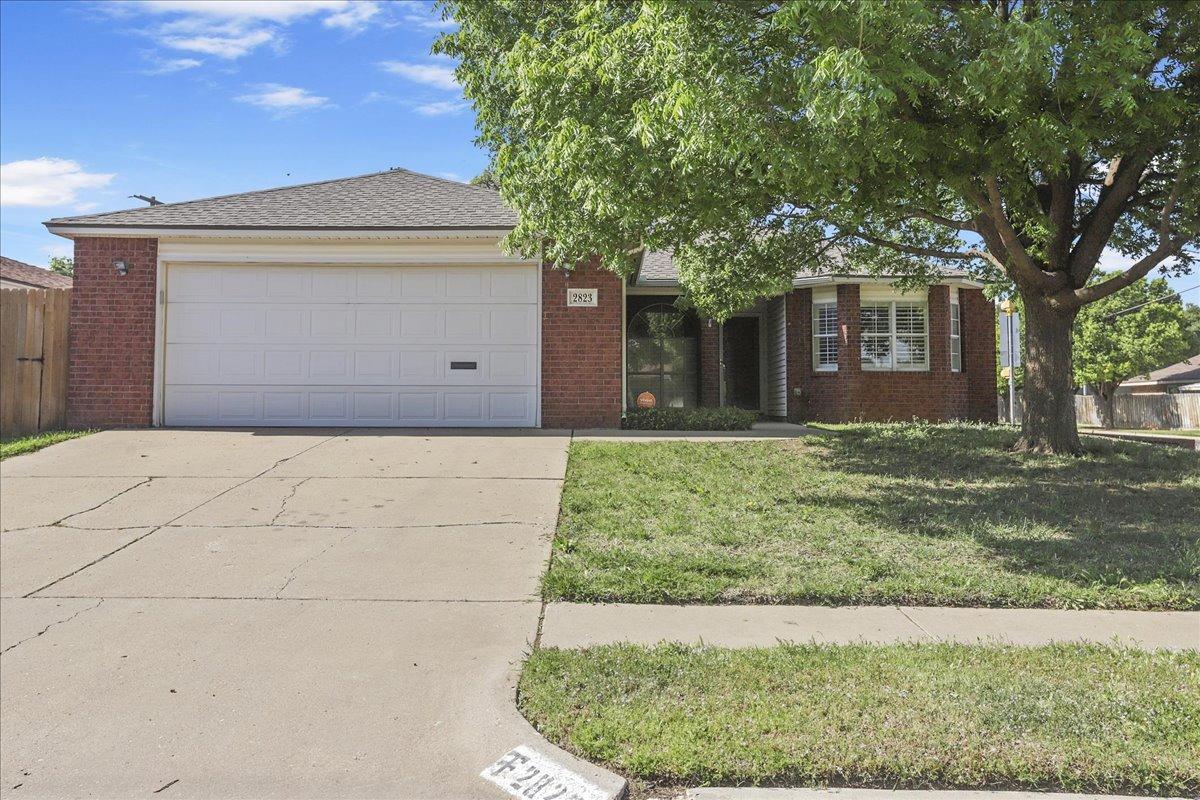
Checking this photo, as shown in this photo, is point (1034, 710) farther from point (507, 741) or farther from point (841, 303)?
point (841, 303)

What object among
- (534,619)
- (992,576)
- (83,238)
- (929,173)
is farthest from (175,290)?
(992,576)

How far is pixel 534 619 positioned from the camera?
4902mm

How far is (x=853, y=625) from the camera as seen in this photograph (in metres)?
4.79

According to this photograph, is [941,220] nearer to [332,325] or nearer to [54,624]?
[332,325]

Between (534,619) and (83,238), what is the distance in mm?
10938

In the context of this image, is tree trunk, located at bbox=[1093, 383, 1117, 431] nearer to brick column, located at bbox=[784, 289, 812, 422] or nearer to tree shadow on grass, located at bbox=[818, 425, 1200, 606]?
brick column, located at bbox=[784, 289, 812, 422]

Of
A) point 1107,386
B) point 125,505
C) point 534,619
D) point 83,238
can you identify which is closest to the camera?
point 534,619

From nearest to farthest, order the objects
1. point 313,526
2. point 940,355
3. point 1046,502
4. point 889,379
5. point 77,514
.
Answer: point 313,526 → point 77,514 → point 1046,502 → point 889,379 → point 940,355

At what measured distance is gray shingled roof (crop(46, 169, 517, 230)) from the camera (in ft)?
38.9

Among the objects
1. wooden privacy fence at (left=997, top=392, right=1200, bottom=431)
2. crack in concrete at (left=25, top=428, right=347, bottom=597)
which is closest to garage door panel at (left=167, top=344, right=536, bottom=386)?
crack in concrete at (left=25, top=428, right=347, bottom=597)

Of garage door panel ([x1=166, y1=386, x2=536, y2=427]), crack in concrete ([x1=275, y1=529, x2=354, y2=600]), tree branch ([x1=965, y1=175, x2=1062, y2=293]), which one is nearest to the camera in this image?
crack in concrete ([x1=275, y1=529, x2=354, y2=600])

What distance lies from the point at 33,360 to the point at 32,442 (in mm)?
1838

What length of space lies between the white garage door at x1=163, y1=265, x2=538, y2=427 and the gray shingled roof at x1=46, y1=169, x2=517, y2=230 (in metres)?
0.71

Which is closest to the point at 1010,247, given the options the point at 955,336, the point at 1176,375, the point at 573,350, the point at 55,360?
the point at 573,350
